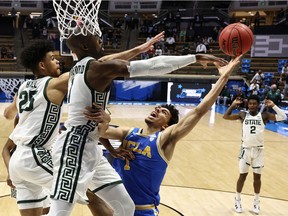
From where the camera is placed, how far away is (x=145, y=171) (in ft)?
9.20

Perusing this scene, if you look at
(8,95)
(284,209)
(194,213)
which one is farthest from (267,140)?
(8,95)

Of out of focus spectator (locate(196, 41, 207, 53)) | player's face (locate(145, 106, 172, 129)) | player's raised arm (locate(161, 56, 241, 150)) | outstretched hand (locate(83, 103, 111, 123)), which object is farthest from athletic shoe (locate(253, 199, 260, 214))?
out of focus spectator (locate(196, 41, 207, 53))

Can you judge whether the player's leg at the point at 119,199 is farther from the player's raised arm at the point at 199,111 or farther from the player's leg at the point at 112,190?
the player's raised arm at the point at 199,111

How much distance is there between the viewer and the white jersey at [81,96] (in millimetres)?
2336

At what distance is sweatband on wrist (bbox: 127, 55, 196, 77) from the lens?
7.46 feet

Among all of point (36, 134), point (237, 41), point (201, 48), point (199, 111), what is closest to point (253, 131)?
point (237, 41)

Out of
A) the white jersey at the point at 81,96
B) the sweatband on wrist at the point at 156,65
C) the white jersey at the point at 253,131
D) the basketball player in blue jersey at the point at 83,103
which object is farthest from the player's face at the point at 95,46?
the white jersey at the point at 253,131

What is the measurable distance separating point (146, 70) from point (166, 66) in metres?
0.13

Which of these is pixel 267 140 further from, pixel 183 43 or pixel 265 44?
pixel 183 43

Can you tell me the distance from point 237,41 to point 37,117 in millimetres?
1678

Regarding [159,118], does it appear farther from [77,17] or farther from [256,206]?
[256,206]

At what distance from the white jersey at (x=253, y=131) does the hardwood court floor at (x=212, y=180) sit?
2.64 ft

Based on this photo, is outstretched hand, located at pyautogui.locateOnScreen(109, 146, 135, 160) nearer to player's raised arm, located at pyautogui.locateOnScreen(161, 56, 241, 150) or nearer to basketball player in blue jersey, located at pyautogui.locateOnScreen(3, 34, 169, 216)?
player's raised arm, located at pyautogui.locateOnScreen(161, 56, 241, 150)

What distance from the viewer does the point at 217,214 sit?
465cm
